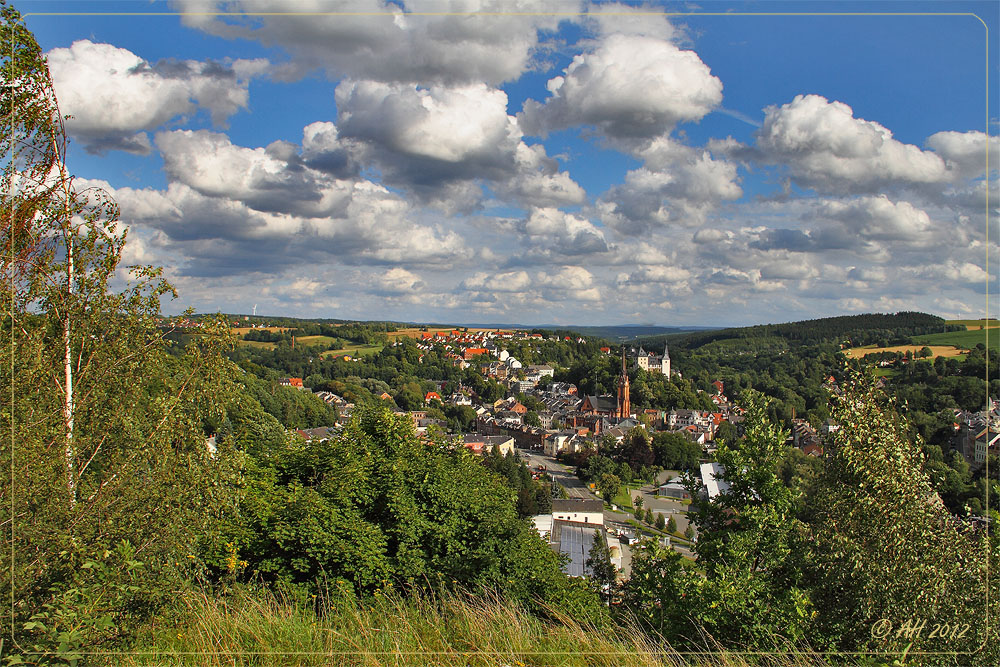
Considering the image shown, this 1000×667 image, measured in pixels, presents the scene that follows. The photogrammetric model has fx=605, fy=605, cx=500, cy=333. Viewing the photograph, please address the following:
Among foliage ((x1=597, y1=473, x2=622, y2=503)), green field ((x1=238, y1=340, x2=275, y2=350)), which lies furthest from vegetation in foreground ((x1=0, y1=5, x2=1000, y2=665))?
green field ((x1=238, y1=340, x2=275, y2=350))

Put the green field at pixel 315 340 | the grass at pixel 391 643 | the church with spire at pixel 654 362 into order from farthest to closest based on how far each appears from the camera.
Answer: the green field at pixel 315 340 → the church with spire at pixel 654 362 → the grass at pixel 391 643

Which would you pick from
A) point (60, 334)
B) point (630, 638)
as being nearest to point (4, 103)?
point (60, 334)

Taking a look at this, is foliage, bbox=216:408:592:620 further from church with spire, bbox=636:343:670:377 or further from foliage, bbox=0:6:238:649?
church with spire, bbox=636:343:670:377

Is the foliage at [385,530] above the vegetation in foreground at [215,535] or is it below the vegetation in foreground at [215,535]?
below

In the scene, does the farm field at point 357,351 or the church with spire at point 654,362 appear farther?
the farm field at point 357,351

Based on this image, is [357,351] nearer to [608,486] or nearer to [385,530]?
[608,486]

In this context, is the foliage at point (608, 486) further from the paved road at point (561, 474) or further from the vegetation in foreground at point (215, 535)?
the vegetation in foreground at point (215, 535)

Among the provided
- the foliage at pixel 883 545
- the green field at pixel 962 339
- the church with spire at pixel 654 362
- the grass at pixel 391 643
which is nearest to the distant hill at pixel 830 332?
the green field at pixel 962 339

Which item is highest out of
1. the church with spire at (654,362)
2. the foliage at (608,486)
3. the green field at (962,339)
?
the green field at (962,339)
